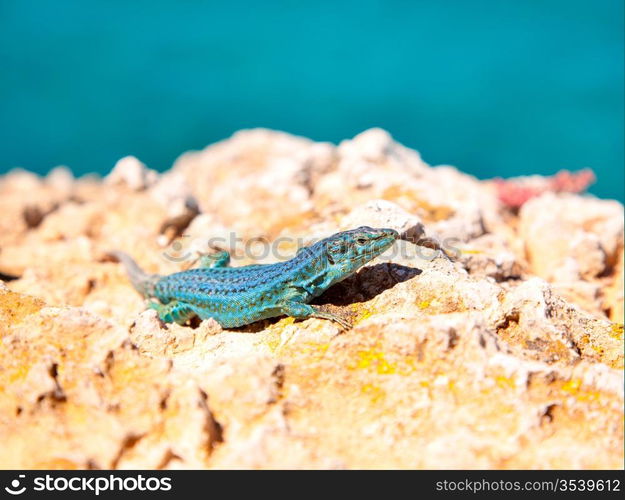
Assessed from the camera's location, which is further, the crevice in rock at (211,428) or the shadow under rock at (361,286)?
the shadow under rock at (361,286)

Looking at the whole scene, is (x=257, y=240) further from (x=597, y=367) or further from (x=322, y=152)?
(x=597, y=367)

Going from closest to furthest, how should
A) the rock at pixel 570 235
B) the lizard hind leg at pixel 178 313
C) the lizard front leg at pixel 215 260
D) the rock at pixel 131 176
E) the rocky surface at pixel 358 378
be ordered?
1. the rocky surface at pixel 358 378
2. the lizard hind leg at pixel 178 313
3. the lizard front leg at pixel 215 260
4. the rock at pixel 570 235
5. the rock at pixel 131 176

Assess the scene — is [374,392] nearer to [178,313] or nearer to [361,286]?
[361,286]

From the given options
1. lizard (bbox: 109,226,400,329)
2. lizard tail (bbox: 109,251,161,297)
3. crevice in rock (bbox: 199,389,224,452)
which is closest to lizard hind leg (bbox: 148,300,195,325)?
lizard (bbox: 109,226,400,329)

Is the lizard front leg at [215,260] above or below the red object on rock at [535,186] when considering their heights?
below

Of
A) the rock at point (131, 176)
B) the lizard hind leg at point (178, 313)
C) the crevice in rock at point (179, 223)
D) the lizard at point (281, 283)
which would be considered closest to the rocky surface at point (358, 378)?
the lizard at point (281, 283)

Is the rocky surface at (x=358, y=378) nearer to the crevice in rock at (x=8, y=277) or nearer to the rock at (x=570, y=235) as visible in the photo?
the rock at (x=570, y=235)

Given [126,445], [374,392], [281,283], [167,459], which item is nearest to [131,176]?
[281,283]
